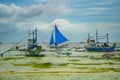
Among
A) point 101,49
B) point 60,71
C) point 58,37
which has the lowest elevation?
point 60,71

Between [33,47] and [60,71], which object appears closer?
[60,71]

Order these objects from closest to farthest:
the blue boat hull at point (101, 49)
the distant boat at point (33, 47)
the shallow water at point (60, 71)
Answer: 1. the shallow water at point (60, 71)
2. the distant boat at point (33, 47)
3. the blue boat hull at point (101, 49)

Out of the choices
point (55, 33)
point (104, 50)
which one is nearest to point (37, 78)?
point (55, 33)

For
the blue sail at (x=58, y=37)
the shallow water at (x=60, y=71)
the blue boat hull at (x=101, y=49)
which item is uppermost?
the blue sail at (x=58, y=37)

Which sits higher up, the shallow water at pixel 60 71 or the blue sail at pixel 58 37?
the blue sail at pixel 58 37

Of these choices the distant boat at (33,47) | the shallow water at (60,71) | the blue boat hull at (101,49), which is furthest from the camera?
the blue boat hull at (101,49)

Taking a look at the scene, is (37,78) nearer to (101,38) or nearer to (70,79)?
(70,79)

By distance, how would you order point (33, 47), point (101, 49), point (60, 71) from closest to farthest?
point (60, 71), point (33, 47), point (101, 49)

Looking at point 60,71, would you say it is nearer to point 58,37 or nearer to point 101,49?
point 58,37

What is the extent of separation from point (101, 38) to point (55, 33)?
58.9 ft

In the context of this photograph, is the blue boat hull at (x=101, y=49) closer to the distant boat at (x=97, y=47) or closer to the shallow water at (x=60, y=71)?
the distant boat at (x=97, y=47)

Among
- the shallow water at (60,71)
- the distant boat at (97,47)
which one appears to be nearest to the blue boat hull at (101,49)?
the distant boat at (97,47)

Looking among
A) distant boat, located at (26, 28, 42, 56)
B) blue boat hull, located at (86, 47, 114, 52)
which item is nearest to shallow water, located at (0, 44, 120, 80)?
distant boat, located at (26, 28, 42, 56)

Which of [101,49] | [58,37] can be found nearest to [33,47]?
[58,37]
